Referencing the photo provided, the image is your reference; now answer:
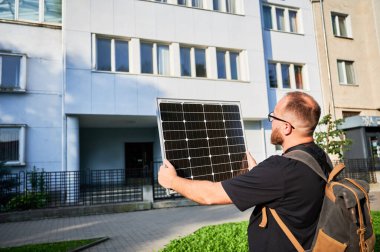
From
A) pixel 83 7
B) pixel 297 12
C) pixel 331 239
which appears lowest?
pixel 331 239

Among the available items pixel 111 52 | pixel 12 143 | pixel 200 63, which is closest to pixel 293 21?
pixel 200 63

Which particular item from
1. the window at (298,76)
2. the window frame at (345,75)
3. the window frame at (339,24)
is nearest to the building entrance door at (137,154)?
the window at (298,76)

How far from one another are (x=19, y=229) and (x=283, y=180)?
986cm

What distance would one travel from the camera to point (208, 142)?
3820 mm

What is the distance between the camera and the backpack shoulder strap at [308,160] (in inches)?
83.0

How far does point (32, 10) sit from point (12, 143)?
674cm

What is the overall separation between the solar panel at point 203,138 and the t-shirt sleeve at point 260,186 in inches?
39.8

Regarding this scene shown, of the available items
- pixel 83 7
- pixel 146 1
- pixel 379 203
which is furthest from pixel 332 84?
pixel 83 7

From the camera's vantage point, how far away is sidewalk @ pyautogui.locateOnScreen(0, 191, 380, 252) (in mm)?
7715

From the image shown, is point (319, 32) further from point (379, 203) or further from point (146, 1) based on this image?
point (379, 203)

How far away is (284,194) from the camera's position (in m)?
2.11

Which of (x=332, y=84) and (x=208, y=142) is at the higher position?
(x=332, y=84)

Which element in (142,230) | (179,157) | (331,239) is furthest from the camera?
(142,230)

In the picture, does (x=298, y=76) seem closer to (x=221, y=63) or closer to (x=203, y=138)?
(x=221, y=63)
